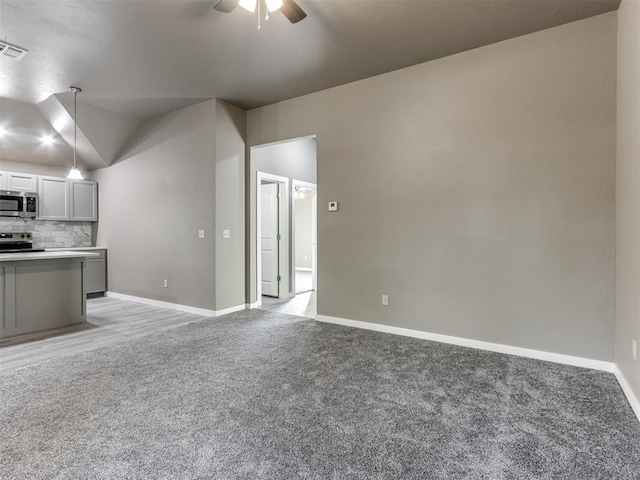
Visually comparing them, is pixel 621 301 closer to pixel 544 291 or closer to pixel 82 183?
pixel 544 291

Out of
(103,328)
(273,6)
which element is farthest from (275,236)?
(273,6)

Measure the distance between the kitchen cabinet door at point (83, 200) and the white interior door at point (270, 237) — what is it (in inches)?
124

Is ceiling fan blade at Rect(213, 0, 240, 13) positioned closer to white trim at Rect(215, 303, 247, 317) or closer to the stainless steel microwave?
white trim at Rect(215, 303, 247, 317)

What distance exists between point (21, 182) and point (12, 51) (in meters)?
3.17

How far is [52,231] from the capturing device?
20.1 feet

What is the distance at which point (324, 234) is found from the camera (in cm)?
425

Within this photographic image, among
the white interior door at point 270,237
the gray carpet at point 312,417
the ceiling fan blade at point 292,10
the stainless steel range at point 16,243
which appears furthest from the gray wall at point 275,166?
the stainless steel range at point 16,243

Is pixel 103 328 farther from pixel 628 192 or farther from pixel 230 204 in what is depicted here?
pixel 628 192

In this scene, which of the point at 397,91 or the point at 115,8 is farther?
the point at 397,91

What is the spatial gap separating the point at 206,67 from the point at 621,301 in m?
4.27

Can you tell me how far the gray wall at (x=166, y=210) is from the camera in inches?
182

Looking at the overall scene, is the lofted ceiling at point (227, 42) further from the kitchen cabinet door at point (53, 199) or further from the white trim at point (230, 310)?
the white trim at point (230, 310)

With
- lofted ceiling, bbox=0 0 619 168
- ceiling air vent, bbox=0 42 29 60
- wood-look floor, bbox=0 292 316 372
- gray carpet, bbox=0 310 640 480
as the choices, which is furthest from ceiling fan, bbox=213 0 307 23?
wood-look floor, bbox=0 292 316 372

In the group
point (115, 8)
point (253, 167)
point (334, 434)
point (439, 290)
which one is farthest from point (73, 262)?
point (439, 290)
